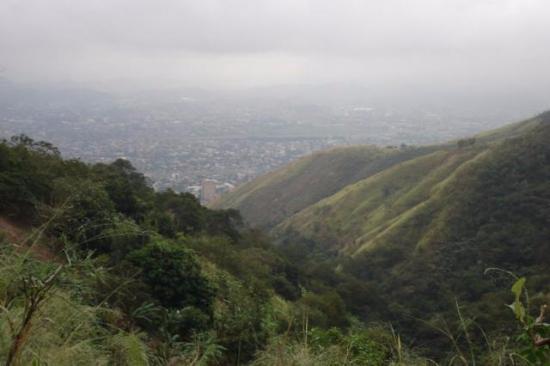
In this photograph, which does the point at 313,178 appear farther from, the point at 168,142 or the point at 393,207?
the point at 168,142

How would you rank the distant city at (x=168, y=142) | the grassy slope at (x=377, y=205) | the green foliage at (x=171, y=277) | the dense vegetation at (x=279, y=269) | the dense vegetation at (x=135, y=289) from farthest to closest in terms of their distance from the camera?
1. the distant city at (x=168, y=142)
2. the grassy slope at (x=377, y=205)
3. the green foliage at (x=171, y=277)
4. the dense vegetation at (x=279, y=269)
5. the dense vegetation at (x=135, y=289)

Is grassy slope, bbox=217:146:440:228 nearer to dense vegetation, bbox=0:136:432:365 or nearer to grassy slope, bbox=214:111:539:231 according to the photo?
grassy slope, bbox=214:111:539:231

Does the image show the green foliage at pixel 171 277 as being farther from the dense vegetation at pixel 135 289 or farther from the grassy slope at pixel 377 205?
the grassy slope at pixel 377 205

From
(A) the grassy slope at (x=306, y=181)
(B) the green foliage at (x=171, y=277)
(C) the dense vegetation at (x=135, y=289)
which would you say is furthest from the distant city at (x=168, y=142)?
(B) the green foliage at (x=171, y=277)

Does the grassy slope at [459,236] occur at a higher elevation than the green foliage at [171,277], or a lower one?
lower

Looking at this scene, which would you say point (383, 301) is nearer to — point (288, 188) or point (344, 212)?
point (344, 212)

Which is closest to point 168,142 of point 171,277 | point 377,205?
point 377,205
